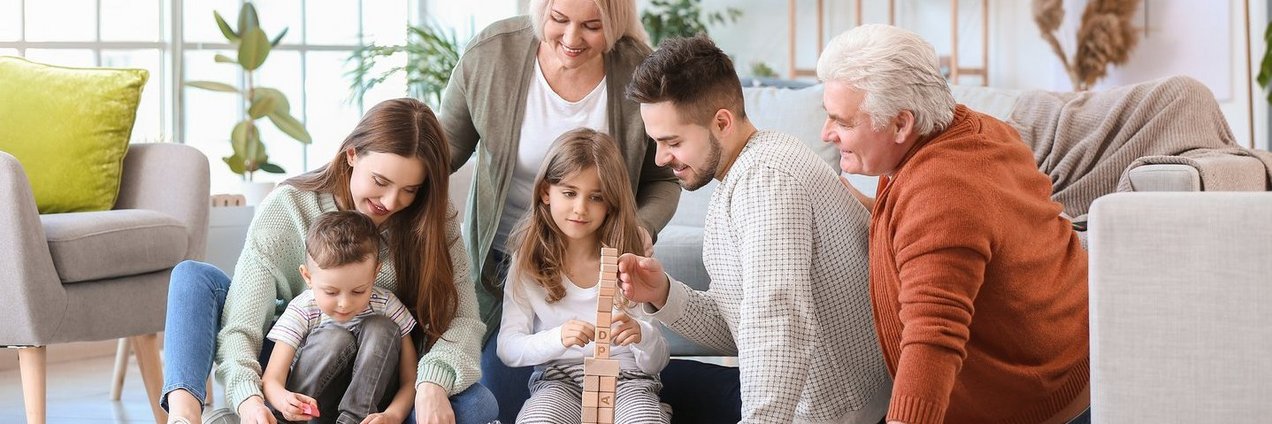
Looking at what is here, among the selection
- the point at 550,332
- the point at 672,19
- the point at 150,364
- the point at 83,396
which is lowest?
the point at 83,396

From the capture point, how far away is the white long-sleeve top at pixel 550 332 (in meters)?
1.95

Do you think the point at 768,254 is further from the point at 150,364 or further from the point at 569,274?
the point at 150,364

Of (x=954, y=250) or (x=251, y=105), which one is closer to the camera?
(x=954, y=250)

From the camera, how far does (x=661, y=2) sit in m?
6.32

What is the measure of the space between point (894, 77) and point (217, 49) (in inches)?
153

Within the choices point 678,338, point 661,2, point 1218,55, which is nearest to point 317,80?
point 661,2

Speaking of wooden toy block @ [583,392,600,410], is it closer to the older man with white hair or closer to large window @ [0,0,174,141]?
the older man with white hair

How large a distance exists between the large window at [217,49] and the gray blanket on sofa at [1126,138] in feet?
9.58

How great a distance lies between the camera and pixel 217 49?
4.82m

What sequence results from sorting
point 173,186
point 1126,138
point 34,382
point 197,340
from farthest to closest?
point 173,186, point 1126,138, point 34,382, point 197,340

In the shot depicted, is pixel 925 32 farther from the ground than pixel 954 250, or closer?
farther from the ground

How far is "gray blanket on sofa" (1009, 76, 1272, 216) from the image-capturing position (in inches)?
107

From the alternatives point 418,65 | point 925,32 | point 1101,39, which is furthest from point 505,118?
point 925,32

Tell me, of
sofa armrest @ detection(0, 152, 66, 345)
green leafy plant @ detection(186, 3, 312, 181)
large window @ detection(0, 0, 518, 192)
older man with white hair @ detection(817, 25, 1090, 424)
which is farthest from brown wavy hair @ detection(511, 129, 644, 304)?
large window @ detection(0, 0, 518, 192)
